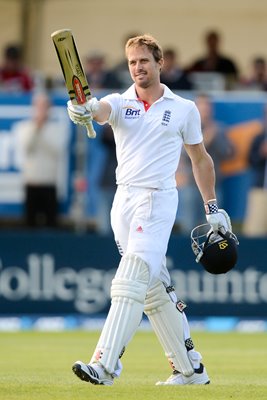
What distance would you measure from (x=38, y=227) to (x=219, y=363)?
5.92 metres

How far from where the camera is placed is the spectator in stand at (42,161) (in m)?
16.1

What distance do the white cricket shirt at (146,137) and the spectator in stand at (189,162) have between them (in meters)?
7.55

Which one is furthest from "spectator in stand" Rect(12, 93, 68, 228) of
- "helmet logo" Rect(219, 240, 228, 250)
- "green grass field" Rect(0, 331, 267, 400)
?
"helmet logo" Rect(219, 240, 228, 250)

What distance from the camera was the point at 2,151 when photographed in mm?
16766

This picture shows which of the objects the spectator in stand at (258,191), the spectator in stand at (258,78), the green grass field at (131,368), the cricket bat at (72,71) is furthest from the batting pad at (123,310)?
the spectator in stand at (258,78)

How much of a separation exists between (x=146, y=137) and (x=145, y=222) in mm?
540

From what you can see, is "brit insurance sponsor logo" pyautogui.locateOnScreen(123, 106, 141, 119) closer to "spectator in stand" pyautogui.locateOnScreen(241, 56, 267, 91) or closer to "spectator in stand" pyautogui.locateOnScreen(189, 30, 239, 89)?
"spectator in stand" pyautogui.locateOnScreen(241, 56, 267, 91)

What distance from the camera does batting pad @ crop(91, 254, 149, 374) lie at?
7891 millimetres

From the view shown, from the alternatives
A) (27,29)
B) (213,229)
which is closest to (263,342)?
(213,229)

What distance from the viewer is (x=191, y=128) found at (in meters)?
8.31

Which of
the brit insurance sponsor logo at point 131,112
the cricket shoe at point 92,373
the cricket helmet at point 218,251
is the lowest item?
the cricket shoe at point 92,373

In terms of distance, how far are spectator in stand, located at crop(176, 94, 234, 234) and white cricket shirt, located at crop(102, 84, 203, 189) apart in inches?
297

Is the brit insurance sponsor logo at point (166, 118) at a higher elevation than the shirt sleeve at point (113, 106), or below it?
below

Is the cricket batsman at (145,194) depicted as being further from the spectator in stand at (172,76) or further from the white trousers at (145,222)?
the spectator in stand at (172,76)
